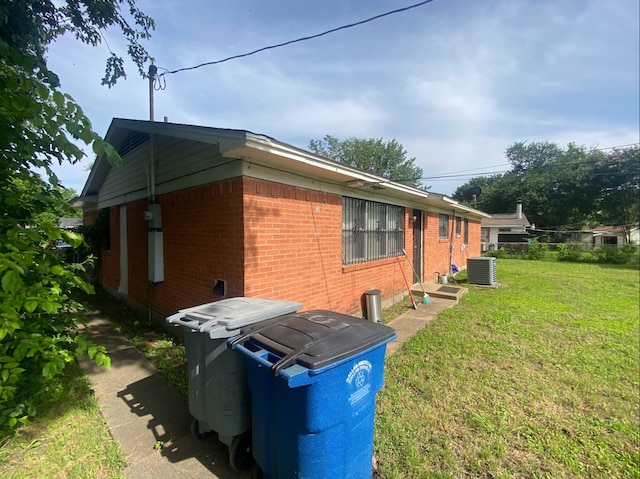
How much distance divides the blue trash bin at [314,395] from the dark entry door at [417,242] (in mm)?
7271

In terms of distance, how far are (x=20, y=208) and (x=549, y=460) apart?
16.3ft

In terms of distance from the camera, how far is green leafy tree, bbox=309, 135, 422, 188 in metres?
41.9

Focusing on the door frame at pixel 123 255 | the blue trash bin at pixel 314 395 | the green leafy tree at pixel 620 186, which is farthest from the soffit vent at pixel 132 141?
the green leafy tree at pixel 620 186

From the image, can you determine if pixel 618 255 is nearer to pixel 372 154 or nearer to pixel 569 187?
pixel 569 187

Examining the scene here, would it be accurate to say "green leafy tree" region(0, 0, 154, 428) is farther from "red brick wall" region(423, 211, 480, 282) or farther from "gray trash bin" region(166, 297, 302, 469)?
"red brick wall" region(423, 211, 480, 282)

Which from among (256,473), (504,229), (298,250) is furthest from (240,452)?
(504,229)

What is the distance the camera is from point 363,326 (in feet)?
6.77

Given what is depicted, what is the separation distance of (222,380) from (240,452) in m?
0.60

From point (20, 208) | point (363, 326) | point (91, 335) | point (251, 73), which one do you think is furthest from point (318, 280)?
point (251, 73)

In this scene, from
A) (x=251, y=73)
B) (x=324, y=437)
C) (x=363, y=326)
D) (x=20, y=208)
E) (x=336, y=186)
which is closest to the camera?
(x=324, y=437)

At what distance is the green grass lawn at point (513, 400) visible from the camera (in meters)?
2.26

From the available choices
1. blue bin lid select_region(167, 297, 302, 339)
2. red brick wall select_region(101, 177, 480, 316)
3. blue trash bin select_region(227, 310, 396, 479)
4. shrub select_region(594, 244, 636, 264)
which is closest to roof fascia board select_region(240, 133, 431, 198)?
red brick wall select_region(101, 177, 480, 316)

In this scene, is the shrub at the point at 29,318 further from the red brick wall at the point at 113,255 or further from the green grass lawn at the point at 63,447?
the red brick wall at the point at 113,255

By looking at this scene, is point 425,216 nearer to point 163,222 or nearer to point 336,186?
point 336,186
